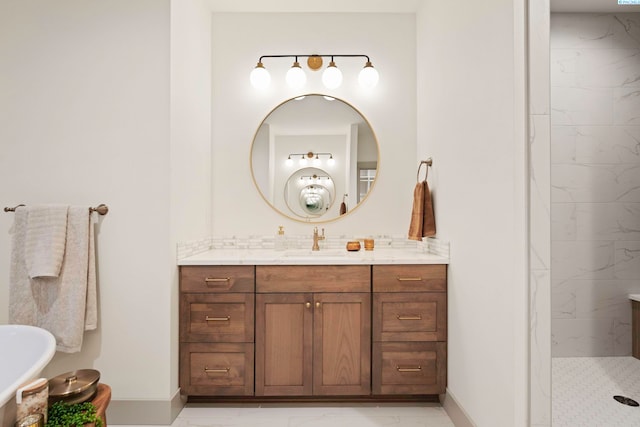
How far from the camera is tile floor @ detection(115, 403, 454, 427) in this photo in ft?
6.84

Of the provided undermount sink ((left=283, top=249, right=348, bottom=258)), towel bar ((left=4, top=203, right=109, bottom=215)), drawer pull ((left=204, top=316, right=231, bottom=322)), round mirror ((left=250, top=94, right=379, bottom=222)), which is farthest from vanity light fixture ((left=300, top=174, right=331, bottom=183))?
towel bar ((left=4, top=203, right=109, bottom=215))

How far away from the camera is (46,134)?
6.91 feet

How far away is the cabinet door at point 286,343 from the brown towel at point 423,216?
0.85m

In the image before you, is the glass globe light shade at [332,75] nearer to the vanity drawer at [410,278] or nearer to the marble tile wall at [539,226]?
the vanity drawer at [410,278]

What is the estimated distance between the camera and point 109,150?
2100 millimetres

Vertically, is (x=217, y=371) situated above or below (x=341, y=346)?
below

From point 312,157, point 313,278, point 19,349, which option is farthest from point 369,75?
point 19,349

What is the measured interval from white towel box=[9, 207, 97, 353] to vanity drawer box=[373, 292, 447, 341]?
160 centimetres

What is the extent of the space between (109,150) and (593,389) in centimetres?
256

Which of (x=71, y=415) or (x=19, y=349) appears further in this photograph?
(x=19, y=349)

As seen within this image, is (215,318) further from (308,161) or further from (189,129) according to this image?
(308,161)

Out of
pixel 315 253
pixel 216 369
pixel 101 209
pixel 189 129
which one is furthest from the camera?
pixel 315 253

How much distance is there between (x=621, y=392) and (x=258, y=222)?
2.27 meters

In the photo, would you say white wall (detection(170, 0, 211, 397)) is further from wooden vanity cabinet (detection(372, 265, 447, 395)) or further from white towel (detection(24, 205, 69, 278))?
wooden vanity cabinet (detection(372, 265, 447, 395))
